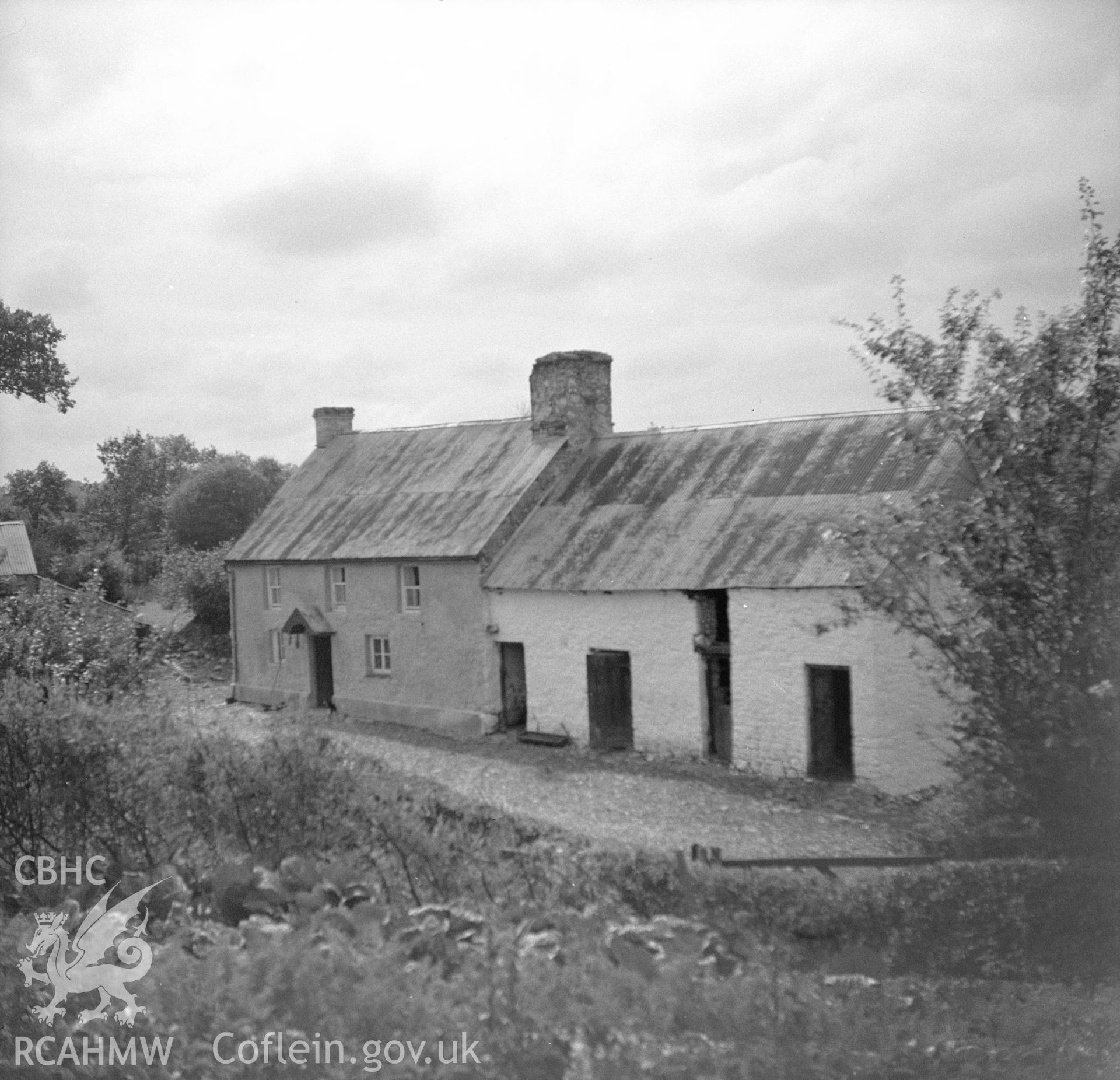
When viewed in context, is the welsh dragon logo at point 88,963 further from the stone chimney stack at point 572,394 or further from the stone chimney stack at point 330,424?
the stone chimney stack at point 330,424

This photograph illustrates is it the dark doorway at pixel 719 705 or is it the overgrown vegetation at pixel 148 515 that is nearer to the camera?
the dark doorway at pixel 719 705

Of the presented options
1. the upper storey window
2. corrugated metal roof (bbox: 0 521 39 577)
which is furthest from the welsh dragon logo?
corrugated metal roof (bbox: 0 521 39 577)

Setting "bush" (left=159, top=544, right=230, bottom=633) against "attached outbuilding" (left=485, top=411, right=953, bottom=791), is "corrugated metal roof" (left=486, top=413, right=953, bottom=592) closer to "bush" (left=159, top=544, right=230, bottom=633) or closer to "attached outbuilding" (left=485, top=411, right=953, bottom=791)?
"attached outbuilding" (left=485, top=411, right=953, bottom=791)

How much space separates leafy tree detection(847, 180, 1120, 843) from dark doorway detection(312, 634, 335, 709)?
19.0 meters

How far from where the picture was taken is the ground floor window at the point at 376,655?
25641mm

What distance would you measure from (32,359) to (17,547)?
8.85 metres

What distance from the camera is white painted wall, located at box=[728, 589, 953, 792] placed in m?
16.6

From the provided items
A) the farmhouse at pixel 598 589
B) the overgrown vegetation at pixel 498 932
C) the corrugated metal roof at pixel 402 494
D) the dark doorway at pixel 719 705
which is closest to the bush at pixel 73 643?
the overgrown vegetation at pixel 498 932

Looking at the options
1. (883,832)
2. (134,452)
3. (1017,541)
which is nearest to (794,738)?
(883,832)

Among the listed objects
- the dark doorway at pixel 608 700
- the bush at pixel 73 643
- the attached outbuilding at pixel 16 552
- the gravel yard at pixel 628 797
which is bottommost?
the gravel yard at pixel 628 797

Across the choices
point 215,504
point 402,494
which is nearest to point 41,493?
point 215,504

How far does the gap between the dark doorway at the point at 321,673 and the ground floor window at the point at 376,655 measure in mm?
1866

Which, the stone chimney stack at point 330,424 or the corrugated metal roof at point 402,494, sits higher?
the stone chimney stack at point 330,424

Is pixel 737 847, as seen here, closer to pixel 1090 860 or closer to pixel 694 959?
pixel 1090 860
